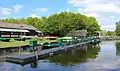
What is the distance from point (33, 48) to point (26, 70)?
993cm

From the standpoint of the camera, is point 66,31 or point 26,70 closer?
point 26,70

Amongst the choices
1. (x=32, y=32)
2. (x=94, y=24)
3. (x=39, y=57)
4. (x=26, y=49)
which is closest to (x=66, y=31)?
(x=32, y=32)

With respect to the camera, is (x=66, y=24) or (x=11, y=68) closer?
(x=11, y=68)

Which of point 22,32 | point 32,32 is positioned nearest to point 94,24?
point 32,32

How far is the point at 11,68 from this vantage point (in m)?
16.8

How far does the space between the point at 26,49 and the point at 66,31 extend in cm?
4154

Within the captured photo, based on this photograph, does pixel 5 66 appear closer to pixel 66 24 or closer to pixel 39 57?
pixel 39 57

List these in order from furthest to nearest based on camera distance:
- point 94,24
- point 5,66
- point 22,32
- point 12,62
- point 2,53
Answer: point 94,24, point 22,32, point 2,53, point 12,62, point 5,66

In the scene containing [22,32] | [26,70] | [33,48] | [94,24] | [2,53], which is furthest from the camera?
[94,24]

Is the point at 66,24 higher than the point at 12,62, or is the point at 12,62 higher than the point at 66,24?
the point at 66,24

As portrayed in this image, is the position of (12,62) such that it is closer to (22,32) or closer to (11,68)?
(11,68)

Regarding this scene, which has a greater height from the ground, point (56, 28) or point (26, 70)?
point (56, 28)

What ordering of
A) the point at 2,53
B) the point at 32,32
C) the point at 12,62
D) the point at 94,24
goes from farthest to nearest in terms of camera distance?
the point at 94,24 → the point at 32,32 → the point at 2,53 → the point at 12,62

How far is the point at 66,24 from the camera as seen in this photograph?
225 ft
